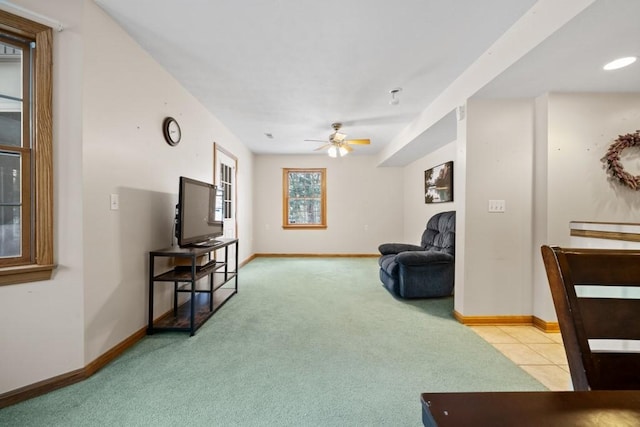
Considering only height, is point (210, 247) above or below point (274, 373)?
above

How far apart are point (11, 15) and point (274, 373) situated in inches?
104

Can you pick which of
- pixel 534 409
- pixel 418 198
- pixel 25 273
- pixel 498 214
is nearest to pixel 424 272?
pixel 498 214

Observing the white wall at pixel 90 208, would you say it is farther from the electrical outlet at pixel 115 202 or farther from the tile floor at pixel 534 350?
the tile floor at pixel 534 350

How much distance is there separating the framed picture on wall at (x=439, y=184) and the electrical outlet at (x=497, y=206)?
1.53 metres

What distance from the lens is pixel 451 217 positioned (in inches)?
139

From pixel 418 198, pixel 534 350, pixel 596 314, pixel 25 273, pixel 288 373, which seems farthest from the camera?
pixel 418 198

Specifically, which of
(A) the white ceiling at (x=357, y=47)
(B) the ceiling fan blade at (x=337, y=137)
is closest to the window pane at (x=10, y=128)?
(A) the white ceiling at (x=357, y=47)

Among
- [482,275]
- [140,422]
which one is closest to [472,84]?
[482,275]

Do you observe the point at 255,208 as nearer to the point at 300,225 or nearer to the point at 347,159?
the point at 300,225

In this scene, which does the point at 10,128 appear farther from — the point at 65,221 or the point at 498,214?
the point at 498,214

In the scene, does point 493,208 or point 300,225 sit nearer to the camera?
point 493,208

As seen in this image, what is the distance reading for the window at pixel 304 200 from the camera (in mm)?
6234

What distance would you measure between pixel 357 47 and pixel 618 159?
2.55 m

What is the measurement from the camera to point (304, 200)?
6.29 meters
